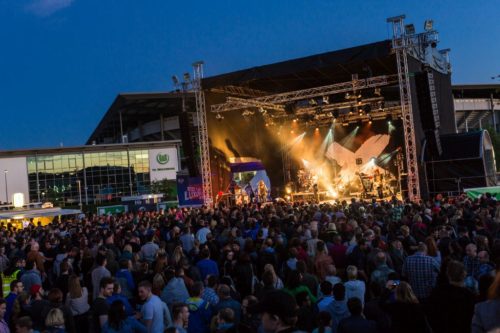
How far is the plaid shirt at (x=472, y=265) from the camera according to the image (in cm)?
582

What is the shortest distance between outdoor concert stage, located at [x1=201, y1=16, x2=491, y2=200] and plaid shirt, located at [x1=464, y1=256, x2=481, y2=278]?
13389 millimetres

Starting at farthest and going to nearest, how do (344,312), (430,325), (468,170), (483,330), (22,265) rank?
(468,170)
(22,265)
(344,312)
(430,325)
(483,330)

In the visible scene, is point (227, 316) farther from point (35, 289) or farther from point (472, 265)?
point (472, 265)

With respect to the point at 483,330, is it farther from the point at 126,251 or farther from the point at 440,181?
the point at 440,181

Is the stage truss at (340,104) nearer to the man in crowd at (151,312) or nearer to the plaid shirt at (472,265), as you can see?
the plaid shirt at (472,265)

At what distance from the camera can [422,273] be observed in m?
5.88

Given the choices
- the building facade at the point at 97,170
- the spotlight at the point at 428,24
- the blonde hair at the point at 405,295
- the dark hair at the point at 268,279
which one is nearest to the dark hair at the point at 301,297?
the dark hair at the point at 268,279

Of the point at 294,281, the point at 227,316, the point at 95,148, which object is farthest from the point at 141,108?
the point at 227,316

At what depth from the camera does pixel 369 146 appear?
26.5m

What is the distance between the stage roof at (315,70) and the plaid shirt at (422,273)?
566 inches

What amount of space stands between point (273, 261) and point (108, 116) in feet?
161

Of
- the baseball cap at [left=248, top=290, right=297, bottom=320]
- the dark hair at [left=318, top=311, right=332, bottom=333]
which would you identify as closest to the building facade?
the dark hair at [left=318, top=311, right=332, bottom=333]

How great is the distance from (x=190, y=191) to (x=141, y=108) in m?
26.5

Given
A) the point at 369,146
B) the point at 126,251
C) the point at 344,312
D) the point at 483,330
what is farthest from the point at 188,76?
the point at 483,330
